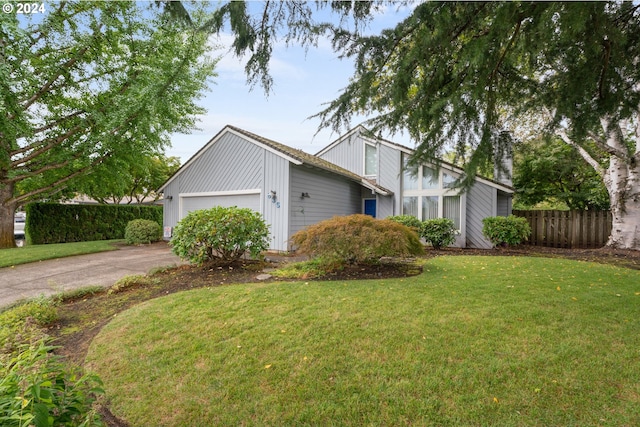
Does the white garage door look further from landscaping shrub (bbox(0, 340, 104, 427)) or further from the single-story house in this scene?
landscaping shrub (bbox(0, 340, 104, 427))

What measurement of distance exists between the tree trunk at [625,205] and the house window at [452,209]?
4.78 m

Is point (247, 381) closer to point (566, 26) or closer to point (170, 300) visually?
point (170, 300)

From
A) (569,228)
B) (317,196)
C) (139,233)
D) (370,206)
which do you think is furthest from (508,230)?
(139,233)

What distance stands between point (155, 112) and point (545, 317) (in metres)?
12.6

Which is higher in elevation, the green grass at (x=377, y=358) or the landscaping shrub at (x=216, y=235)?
the landscaping shrub at (x=216, y=235)

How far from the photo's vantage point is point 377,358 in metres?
3.01

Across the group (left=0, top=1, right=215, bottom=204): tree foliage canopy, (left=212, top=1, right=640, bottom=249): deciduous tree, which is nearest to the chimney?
(left=212, top=1, right=640, bottom=249): deciduous tree

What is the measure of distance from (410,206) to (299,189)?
5.13m

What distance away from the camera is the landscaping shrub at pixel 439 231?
11.1m

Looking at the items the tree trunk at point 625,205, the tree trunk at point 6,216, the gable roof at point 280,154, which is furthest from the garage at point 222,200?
the tree trunk at point 625,205

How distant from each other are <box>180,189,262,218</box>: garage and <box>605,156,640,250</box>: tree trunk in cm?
1227

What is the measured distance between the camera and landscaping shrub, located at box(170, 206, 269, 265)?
6.59 meters

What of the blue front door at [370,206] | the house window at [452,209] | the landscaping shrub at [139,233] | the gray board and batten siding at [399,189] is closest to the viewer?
the gray board and batten siding at [399,189]

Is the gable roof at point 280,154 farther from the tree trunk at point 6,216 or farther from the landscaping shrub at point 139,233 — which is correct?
the tree trunk at point 6,216
